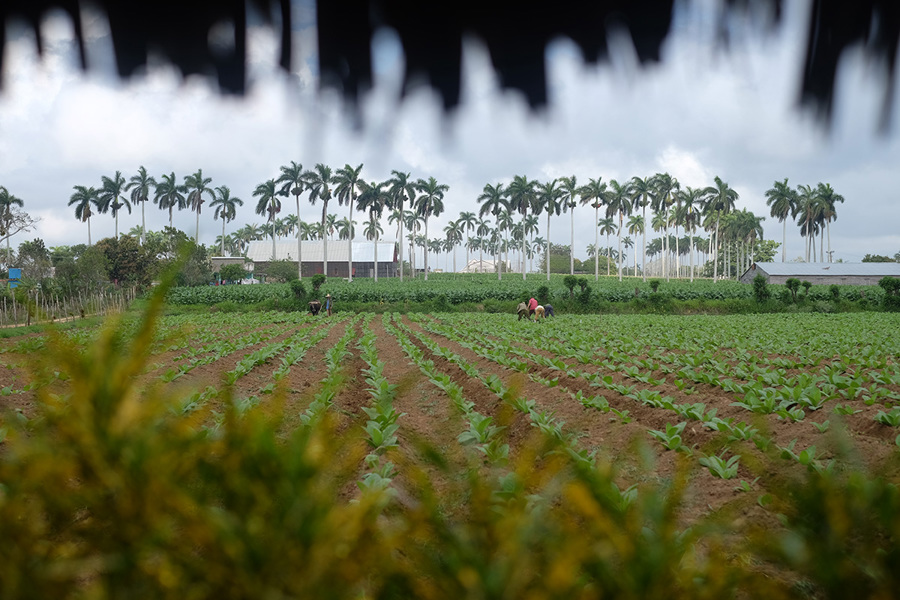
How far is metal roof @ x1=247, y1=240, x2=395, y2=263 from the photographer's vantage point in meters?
62.7

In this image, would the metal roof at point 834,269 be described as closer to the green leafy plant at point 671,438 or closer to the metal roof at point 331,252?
the metal roof at point 331,252

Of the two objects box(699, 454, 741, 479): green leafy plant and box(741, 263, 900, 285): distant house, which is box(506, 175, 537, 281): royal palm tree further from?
box(699, 454, 741, 479): green leafy plant

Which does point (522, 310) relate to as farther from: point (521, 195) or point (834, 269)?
point (834, 269)

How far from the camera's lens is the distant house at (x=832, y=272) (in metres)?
58.6

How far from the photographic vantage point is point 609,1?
121cm

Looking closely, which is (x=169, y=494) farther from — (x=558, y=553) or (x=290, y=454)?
(x=558, y=553)

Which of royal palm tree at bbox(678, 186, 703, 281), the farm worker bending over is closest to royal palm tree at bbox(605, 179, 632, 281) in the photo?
royal palm tree at bbox(678, 186, 703, 281)

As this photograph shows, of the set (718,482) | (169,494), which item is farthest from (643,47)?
(718,482)

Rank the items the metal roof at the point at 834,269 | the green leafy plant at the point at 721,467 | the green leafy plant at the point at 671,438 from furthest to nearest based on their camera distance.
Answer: the metal roof at the point at 834,269
the green leafy plant at the point at 671,438
the green leafy plant at the point at 721,467

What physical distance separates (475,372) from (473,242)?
133m

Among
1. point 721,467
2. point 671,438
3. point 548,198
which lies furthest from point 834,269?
point 721,467

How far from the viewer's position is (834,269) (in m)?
60.6

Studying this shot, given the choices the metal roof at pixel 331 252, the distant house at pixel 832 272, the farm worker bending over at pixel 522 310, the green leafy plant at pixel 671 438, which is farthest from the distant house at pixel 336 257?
the green leafy plant at pixel 671 438

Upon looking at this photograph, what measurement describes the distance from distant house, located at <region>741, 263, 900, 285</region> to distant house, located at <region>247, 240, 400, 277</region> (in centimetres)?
4461
